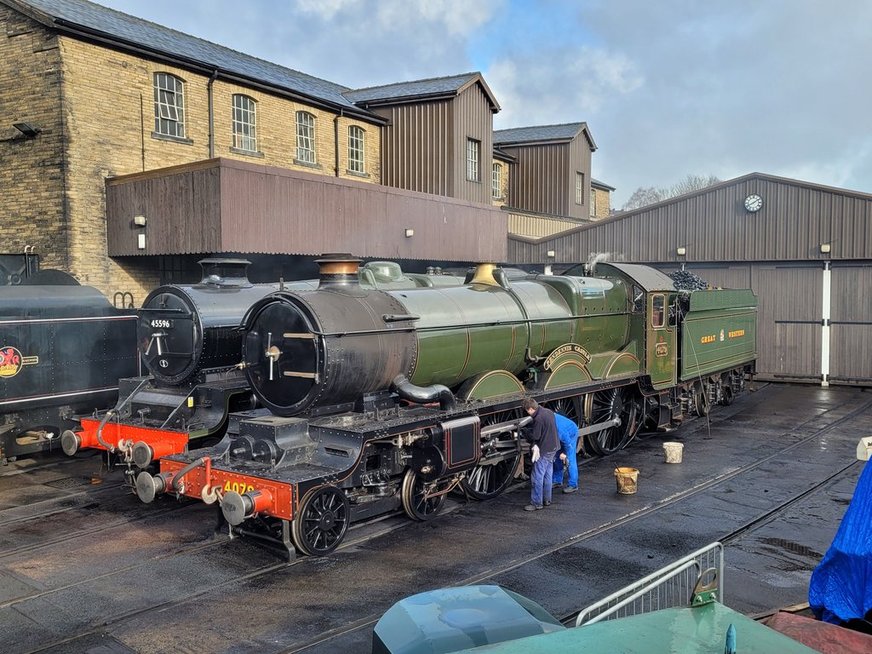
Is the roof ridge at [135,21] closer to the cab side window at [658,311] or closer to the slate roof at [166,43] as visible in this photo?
the slate roof at [166,43]

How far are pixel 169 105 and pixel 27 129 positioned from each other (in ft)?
10.9

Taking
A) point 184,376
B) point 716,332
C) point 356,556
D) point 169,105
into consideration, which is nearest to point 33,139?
point 169,105

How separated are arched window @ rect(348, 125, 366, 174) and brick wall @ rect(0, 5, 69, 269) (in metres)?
9.03

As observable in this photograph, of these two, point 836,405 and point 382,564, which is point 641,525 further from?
point 836,405

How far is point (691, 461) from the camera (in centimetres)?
1198

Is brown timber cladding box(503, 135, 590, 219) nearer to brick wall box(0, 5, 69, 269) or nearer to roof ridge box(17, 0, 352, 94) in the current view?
roof ridge box(17, 0, 352, 94)

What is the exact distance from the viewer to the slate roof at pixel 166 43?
49.9ft

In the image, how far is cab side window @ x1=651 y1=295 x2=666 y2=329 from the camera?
13477 millimetres

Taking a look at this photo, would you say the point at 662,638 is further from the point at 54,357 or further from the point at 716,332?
the point at 716,332

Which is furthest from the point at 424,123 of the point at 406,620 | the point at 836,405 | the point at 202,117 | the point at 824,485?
the point at 406,620

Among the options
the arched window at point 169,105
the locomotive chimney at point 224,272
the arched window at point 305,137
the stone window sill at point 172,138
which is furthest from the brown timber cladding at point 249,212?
the arched window at point 305,137

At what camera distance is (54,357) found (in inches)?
467

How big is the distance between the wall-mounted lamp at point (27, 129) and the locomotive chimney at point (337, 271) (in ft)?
32.8

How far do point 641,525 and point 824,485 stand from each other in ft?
11.6
